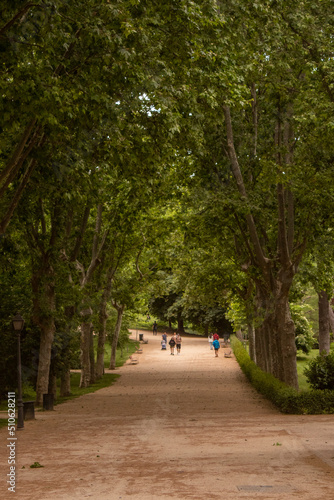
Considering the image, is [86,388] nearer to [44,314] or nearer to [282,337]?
[44,314]

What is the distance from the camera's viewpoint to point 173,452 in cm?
1043

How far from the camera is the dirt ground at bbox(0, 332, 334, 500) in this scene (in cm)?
746


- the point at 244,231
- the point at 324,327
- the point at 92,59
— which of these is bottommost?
the point at 324,327

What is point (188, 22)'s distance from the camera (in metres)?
12.2

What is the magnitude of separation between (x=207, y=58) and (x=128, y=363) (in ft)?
112

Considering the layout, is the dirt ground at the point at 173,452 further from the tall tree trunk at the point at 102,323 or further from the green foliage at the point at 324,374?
the tall tree trunk at the point at 102,323

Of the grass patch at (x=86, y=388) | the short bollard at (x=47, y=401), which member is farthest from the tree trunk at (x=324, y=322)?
the short bollard at (x=47, y=401)

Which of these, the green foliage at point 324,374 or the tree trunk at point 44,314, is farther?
the green foliage at point 324,374

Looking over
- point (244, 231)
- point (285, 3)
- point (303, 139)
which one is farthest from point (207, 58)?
point (244, 231)

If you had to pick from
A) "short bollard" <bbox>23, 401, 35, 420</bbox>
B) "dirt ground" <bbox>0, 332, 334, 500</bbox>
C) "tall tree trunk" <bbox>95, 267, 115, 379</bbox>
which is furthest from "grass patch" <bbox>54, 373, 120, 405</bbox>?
"short bollard" <bbox>23, 401, 35, 420</bbox>

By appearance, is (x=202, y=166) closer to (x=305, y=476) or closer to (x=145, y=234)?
(x=145, y=234)

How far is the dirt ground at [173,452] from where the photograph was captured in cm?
746

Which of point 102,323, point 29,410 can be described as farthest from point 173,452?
point 102,323

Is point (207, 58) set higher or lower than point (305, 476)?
higher
